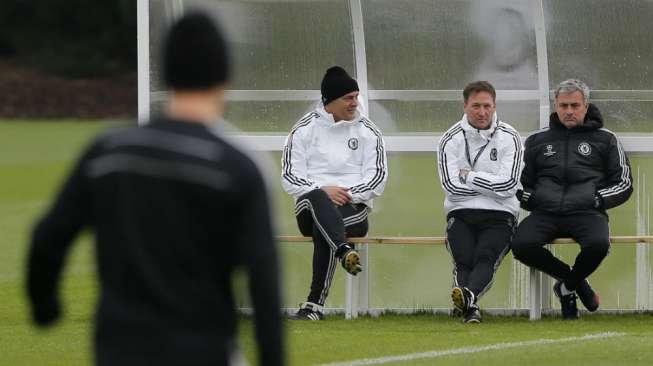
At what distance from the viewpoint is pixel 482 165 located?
962 centimetres

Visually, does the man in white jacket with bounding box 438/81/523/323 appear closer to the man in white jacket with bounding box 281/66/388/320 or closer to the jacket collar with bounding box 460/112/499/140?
the jacket collar with bounding box 460/112/499/140

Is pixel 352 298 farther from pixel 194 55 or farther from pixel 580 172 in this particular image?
pixel 194 55

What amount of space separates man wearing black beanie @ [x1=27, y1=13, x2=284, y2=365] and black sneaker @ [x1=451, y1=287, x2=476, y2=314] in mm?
5750

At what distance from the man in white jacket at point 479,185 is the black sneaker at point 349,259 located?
670 millimetres

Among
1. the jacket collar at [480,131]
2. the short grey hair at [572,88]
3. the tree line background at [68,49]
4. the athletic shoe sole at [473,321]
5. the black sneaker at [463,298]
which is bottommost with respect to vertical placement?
the athletic shoe sole at [473,321]

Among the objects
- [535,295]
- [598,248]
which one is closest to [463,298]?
[535,295]

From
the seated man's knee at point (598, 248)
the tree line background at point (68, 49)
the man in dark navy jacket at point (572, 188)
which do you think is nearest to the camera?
the seated man's knee at point (598, 248)

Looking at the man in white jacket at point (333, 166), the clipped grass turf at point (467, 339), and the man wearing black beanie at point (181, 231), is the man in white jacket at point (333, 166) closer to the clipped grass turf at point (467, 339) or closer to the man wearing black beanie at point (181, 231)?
the clipped grass turf at point (467, 339)

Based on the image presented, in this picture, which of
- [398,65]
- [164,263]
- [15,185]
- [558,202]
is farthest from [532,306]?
[15,185]

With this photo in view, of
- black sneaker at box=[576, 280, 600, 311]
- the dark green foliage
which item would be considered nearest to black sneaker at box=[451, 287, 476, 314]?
black sneaker at box=[576, 280, 600, 311]

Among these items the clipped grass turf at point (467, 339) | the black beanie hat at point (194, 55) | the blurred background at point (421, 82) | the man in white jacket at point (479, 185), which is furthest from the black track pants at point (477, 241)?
the black beanie hat at point (194, 55)

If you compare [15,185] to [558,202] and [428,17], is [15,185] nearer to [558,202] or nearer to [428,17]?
[428,17]

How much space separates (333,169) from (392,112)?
4.24ft

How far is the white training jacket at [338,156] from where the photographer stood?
31.9 ft
